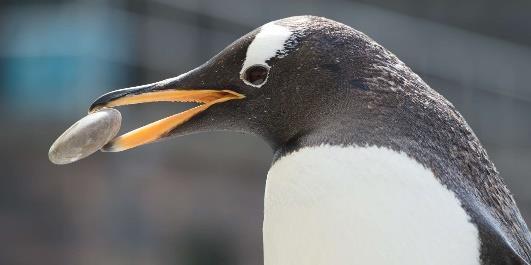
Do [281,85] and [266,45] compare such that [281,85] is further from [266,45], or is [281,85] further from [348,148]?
[348,148]

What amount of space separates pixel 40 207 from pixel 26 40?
3.05ft

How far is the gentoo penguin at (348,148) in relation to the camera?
4.48 ft

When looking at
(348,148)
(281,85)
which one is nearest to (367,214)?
(348,148)

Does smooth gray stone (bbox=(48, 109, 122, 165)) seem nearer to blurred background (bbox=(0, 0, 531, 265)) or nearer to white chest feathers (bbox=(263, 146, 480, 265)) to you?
white chest feathers (bbox=(263, 146, 480, 265))

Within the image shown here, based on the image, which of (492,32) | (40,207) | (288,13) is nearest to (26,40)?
(40,207)

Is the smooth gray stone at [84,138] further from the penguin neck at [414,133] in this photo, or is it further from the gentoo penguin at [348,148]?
the penguin neck at [414,133]

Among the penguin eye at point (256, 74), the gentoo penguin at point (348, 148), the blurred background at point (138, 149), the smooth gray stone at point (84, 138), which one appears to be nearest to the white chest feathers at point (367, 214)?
the gentoo penguin at point (348, 148)

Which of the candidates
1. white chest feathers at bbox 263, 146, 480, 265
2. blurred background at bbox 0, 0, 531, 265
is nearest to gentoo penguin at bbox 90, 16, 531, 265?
white chest feathers at bbox 263, 146, 480, 265

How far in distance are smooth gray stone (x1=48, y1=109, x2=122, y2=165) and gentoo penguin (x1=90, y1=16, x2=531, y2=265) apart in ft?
0.12

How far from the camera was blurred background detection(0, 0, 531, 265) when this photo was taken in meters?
6.11

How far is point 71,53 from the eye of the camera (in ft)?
20.0

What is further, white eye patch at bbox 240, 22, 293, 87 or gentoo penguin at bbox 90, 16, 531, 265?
white eye patch at bbox 240, 22, 293, 87

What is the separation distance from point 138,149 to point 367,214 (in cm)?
482

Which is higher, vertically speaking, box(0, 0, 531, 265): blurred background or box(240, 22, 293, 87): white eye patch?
box(240, 22, 293, 87): white eye patch
